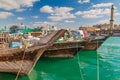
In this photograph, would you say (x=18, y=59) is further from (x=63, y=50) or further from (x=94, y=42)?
(x=94, y=42)

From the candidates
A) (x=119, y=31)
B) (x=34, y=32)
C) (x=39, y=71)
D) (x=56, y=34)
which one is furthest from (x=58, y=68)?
(x=119, y=31)

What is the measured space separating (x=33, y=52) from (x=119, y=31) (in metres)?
89.4

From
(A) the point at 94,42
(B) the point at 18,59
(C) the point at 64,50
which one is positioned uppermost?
(B) the point at 18,59

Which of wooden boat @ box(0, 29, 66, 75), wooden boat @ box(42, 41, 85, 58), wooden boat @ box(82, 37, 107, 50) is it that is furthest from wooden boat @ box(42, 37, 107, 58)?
wooden boat @ box(0, 29, 66, 75)

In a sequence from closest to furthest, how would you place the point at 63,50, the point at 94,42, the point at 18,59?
the point at 18,59 < the point at 63,50 < the point at 94,42

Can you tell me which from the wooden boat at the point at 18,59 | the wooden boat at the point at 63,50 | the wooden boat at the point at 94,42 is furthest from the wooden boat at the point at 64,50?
the wooden boat at the point at 18,59

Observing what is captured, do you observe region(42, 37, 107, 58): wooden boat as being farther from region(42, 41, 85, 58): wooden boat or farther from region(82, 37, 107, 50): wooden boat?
region(82, 37, 107, 50): wooden boat

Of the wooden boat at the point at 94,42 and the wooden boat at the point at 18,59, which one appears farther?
the wooden boat at the point at 94,42

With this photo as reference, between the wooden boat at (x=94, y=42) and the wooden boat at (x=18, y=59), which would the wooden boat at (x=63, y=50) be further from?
the wooden boat at (x=18, y=59)

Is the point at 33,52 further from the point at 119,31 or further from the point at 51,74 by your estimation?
the point at 119,31

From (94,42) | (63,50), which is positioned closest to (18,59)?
(63,50)

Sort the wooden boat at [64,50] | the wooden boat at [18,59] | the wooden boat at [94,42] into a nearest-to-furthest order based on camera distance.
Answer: the wooden boat at [18,59] → the wooden boat at [64,50] → the wooden boat at [94,42]

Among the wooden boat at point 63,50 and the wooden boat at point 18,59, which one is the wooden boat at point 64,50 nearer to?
the wooden boat at point 63,50

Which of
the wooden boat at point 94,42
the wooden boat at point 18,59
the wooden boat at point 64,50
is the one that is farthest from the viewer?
the wooden boat at point 94,42
